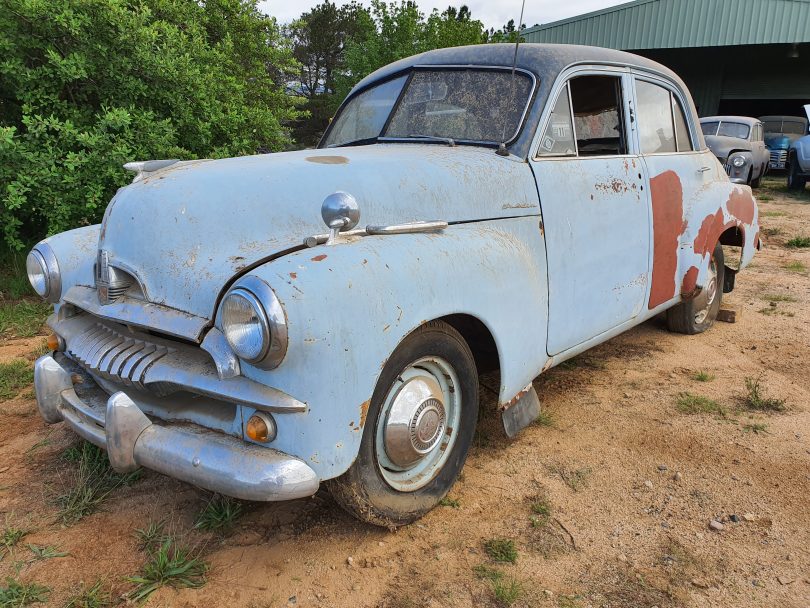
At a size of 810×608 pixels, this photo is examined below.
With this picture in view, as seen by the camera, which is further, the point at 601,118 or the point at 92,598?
the point at 601,118

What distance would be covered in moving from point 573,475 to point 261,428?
1546 mm

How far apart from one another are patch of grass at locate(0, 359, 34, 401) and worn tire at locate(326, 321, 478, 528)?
2509 millimetres

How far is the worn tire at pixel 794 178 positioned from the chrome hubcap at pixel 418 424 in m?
13.6

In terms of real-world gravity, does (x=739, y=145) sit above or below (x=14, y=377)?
above

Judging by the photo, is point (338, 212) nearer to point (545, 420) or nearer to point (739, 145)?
point (545, 420)

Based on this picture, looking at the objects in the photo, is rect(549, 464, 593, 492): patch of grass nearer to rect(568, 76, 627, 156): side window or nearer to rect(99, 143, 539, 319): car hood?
rect(99, 143, 539, 319): car hood

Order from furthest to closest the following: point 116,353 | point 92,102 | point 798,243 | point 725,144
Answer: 1. point 725,144
2. point 798,243
3. point 92,102
4. point 116,353

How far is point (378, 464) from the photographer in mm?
2207

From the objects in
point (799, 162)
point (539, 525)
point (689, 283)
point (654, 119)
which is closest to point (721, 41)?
point (799, 162)

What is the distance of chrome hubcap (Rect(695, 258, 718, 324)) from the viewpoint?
467 cm

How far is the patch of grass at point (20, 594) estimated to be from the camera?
1.98m

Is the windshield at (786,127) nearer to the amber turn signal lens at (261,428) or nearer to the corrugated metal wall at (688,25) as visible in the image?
the corrugated metal wall at (688,25)

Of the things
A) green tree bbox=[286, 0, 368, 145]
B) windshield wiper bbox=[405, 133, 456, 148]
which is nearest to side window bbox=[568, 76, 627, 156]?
windshield wiper bbox=[405, 133, 456, 148]

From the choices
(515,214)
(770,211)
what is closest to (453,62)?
(515,214)
